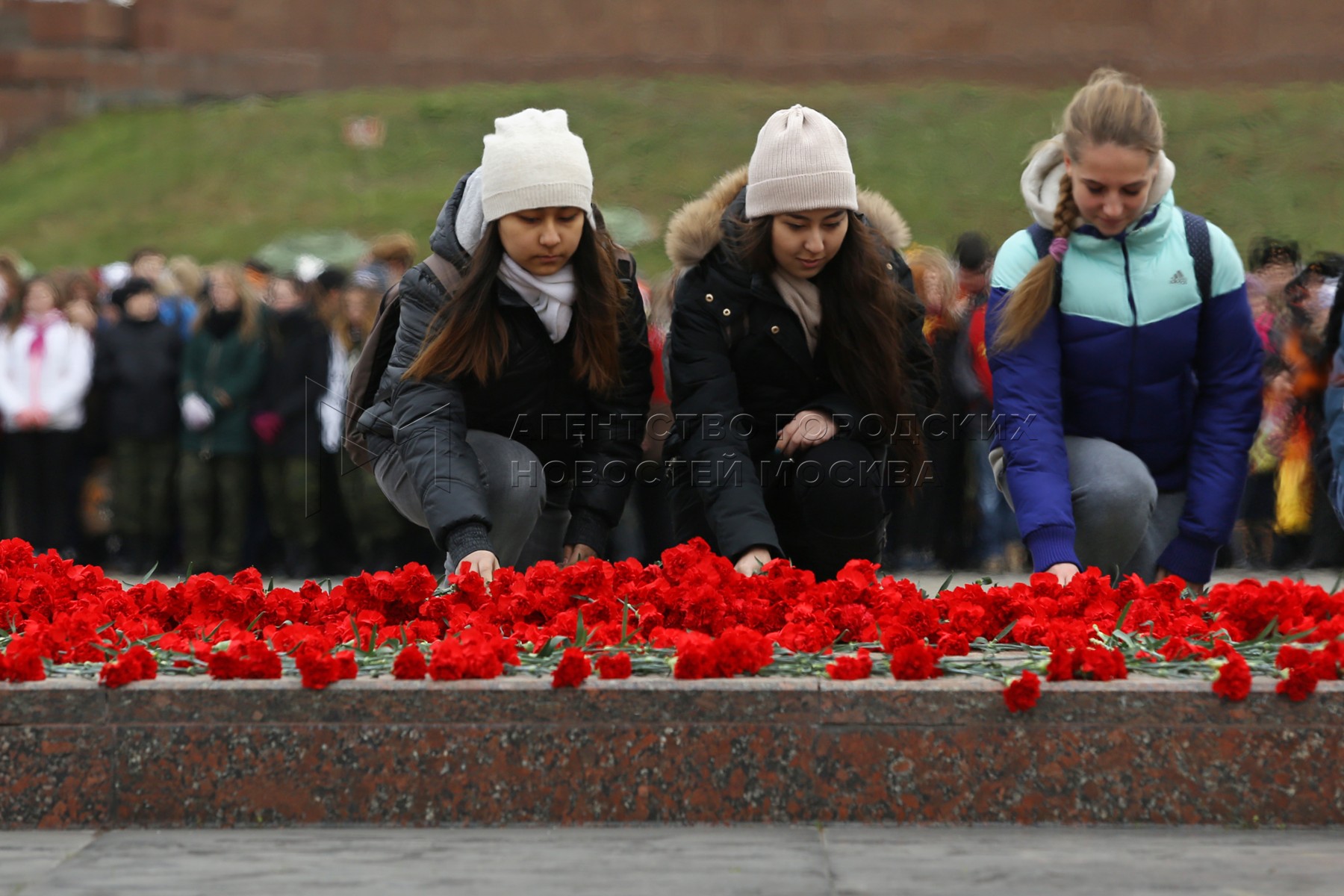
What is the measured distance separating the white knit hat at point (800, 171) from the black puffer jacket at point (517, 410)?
0.56 metres

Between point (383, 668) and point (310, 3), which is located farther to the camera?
point (310, 3)

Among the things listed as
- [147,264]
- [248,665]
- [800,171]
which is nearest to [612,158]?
[147,264]

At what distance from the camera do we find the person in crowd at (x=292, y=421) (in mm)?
10258

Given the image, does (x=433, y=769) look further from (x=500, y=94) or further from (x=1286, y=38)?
(x=1286, y=38)

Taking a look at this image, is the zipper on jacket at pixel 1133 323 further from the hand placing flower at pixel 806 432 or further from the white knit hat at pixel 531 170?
the white knit hat at pixel 531 170

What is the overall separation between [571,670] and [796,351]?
179 cm

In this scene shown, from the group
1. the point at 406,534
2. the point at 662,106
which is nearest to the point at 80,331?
the point at 406,534

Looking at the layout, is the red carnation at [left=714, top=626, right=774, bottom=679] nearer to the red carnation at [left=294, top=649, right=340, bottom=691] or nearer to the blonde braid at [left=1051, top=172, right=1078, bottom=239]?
the red carnation at [left=294, top=649, right=340, bottom=691]

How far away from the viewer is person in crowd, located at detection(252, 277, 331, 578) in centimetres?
1026

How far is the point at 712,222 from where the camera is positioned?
5223 millimetres

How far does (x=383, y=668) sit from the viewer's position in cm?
394

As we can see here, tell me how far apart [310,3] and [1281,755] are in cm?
3896

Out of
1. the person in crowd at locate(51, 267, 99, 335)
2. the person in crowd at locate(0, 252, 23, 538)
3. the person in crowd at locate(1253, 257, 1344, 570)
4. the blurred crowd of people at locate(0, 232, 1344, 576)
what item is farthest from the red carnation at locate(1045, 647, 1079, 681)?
the person in crowd at locate(0, 252, 23, 538)

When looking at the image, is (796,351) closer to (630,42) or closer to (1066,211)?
(1066,211)
